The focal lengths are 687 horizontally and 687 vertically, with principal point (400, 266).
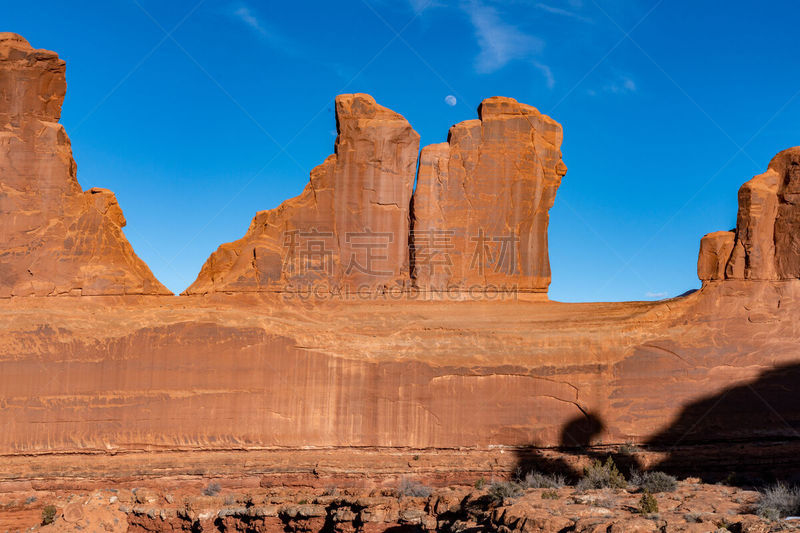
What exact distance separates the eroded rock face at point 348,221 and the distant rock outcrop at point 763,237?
318 inches

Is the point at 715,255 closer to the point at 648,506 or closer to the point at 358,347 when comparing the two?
the point at 648,506

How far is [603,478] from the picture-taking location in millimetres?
15484

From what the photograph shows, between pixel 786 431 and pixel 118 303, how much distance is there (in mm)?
17172

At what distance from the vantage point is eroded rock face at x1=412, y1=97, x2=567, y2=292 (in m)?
18.4

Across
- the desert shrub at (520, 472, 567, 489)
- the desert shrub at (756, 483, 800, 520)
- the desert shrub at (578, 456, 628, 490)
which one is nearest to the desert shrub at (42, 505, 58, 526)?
the desert shrub at (520, 472, 567, 489)

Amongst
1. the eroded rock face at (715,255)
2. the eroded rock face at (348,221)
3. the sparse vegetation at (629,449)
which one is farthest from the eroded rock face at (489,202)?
the sparse vegetation at (629,449)

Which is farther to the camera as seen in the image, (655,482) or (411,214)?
(411,214)

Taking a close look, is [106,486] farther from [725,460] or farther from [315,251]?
[725,460]

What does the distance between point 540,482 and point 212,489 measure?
7693mm

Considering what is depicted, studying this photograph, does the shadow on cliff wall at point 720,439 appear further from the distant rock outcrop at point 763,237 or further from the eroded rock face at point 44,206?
the eroded rock face at point 44,206

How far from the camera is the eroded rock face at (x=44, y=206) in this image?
58.1 feet

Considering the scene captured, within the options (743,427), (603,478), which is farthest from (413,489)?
(743,427)

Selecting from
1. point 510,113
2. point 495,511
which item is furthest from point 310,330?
point 510,113

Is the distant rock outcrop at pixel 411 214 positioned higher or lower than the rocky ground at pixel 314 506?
higher
